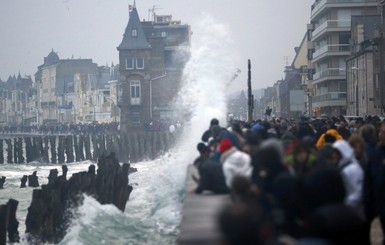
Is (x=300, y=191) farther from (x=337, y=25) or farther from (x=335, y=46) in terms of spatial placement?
(x=335, y=46)

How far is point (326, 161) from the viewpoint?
947 centimetres

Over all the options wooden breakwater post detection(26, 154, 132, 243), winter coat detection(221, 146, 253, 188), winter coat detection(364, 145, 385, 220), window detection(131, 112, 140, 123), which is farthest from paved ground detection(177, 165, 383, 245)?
window detection(131, 112, 140, 123)

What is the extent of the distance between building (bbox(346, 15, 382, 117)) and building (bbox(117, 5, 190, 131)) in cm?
2496

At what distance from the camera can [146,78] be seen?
95312mm

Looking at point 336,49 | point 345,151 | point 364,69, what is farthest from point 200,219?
point 336,49

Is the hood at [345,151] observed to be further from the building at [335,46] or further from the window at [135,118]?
the window at [135,118]

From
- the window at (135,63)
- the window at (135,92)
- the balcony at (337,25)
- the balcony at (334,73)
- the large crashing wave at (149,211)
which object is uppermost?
the balcony at (337,25)

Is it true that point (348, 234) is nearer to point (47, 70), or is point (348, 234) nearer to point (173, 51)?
point (173, 51)

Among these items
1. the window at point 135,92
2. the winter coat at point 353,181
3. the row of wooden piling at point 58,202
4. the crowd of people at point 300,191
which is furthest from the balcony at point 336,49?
the winter coat at point 353,181

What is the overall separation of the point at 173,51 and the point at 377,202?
8844cm

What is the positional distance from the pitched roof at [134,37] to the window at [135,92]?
417 centimetres

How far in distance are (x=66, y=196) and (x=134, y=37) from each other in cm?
7008

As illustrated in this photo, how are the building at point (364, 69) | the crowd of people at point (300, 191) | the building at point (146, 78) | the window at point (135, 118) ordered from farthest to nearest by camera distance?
the window at point (135, 118), the building at point (146, 78), the building at point (364, 69), the crowd of people at point (300, 191)

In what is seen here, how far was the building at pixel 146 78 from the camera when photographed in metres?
95.1
